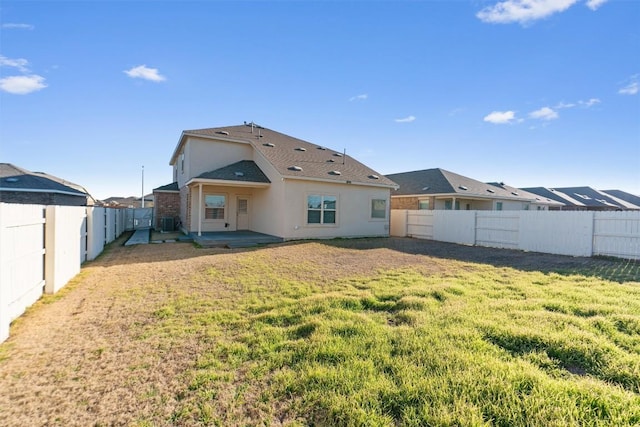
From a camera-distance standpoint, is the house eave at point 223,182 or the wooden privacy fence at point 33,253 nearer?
the wooden privacy fence at point 33,253

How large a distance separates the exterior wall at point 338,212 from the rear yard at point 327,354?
291 inches

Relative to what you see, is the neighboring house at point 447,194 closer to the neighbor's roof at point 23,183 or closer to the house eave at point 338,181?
the house eave at point 338,181

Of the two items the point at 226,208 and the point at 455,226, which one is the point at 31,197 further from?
the point at 455,226

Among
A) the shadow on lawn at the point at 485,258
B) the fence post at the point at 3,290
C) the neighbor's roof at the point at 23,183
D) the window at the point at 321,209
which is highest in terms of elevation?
the neighbor's roof at the point at 23,183

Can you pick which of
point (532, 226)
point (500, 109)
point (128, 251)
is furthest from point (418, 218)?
point (128, 251)

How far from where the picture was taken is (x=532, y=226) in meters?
12.3

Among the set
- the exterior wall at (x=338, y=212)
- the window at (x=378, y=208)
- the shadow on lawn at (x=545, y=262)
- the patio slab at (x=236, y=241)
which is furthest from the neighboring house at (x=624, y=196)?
the patio slab at (x=236, y=241)

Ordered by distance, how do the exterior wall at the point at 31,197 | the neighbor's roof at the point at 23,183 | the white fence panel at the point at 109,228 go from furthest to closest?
the neighbor's roof at the point at 23,183
the exterior wall at the point at 31,197
the white fence panel at the point at 109,228

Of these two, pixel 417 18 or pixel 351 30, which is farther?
pixel 351 30

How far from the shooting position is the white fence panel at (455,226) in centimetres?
1445

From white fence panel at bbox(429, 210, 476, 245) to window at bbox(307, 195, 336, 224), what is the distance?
19.8 ft

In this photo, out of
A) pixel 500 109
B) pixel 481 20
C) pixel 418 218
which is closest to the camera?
pixel 481 20

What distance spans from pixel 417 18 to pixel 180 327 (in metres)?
12.1

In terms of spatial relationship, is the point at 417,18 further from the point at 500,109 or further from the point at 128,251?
the point at 128,251
